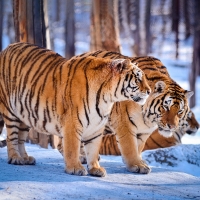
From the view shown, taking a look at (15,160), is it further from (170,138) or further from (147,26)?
(147,26)

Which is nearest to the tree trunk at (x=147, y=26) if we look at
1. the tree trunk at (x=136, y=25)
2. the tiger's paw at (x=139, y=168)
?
the tree trunk at (x=136, y=25)

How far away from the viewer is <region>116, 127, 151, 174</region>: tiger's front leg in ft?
19.7

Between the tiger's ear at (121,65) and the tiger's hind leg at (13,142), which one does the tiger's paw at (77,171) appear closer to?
the tiger's hind leg at (13,142)

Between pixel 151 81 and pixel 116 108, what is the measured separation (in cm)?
46

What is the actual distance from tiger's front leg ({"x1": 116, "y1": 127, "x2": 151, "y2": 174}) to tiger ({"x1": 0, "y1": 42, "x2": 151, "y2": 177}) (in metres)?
0.49

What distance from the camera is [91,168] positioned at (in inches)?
221

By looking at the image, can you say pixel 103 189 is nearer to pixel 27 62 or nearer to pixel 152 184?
pixel 152 184

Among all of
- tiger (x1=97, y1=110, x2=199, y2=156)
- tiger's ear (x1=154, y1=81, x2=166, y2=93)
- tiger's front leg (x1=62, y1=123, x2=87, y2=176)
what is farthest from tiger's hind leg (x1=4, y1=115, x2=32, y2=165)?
tiger (x1=97, y1=110, x2=199, y2=156)

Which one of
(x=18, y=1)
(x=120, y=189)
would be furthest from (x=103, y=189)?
(x=18, y=1)

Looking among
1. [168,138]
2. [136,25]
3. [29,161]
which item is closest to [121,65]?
[29,161]

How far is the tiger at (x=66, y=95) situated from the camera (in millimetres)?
5465

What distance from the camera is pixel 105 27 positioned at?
462 inches

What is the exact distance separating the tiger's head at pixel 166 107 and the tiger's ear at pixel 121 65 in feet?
2.14

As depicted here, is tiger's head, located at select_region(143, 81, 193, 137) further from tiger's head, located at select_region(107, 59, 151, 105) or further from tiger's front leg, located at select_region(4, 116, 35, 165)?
tiger's front leg, located at select_region(4, 116, 35, 165)
